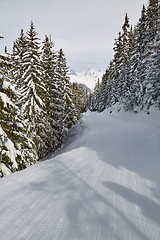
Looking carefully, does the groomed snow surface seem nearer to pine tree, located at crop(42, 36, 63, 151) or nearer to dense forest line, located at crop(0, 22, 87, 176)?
dense forest line, located at crop(0, 22, 87, 176)

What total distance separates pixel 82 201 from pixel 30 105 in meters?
17.1

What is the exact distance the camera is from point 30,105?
73.9ft

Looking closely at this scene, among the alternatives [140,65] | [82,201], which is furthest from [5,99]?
[140,65]

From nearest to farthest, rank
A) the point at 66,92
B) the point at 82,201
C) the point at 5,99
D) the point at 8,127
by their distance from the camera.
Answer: the point at 82,201
the point at 5,99
the point at 8,127
the point at 66,92

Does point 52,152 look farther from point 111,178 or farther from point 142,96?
→ point 111,178

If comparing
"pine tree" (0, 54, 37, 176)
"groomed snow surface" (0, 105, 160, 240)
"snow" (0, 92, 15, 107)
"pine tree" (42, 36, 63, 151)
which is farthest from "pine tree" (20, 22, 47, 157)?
"groomed snow surface" (0, 105, 160, 240)

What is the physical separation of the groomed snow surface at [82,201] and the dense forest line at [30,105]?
3644 mm

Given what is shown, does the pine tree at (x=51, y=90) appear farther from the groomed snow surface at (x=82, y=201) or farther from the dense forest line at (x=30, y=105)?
the groomed snow surface at (x=82, y=201)

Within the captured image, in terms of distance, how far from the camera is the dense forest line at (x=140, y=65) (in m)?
26.3

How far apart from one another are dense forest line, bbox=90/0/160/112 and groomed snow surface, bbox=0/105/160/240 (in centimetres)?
1580

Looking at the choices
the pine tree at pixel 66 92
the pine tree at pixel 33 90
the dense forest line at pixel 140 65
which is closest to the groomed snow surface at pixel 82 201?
the pine tree at pixel 33 90

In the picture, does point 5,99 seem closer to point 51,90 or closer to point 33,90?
point 33,90

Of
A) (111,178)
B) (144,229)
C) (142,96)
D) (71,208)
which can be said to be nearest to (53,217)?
(71,208)

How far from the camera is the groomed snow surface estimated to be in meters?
4.86
